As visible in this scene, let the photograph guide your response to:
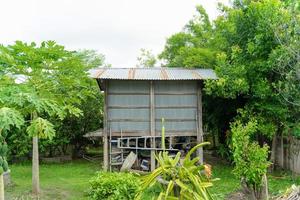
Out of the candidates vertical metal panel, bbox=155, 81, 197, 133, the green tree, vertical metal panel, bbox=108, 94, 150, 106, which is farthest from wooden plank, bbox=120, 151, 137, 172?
the green tree

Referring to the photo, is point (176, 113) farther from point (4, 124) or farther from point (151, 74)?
point (4, 124)

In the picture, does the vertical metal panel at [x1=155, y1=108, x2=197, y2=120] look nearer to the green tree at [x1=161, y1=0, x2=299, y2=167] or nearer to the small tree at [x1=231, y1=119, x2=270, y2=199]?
the green tree at [x1=161, y1=0, x2=299, y2=167]

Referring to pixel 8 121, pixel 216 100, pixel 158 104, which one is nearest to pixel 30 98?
pixel 8 121

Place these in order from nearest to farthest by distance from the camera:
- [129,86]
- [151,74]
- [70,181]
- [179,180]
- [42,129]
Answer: [179,180], [42,129], [70,181], [129,86], [151,74]

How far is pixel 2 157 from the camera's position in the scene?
13.8ft

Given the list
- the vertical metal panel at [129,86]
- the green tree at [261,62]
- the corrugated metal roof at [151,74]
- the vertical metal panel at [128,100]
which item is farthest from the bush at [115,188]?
the vertical metal panel at [129,86]

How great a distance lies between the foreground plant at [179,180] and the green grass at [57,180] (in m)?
6.60

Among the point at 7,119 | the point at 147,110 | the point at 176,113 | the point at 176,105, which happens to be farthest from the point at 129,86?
the point at 7,119

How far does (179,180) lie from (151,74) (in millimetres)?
9763

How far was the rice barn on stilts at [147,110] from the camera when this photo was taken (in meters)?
12.3

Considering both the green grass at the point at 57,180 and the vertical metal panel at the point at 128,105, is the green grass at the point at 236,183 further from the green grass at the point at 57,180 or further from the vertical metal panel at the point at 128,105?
the green grass at the point at 57,180

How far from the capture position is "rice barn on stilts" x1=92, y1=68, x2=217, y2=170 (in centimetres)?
1226

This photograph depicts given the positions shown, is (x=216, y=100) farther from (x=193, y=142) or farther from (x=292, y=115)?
(x=292, y=115)

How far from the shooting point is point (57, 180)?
1162 centimetres
